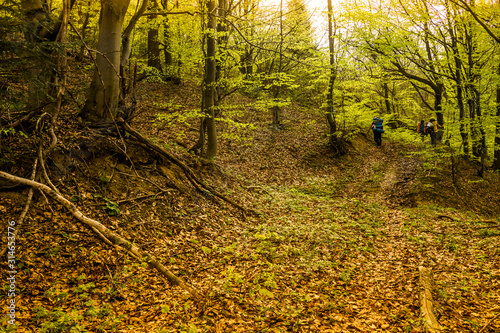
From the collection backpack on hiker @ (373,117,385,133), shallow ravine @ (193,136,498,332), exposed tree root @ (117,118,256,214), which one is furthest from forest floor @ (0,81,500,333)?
backpack on hiker @ (373,117,385,133)

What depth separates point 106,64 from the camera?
6.73 m

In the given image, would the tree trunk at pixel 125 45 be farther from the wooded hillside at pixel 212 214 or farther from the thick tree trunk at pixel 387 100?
the thick tree trunk at pixel 387 100

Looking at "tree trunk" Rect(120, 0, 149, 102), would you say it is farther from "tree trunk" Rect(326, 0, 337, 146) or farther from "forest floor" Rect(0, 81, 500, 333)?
"tree trunk" Rect(326, 0, 337, 146)

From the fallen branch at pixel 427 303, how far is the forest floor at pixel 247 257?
11 centimetres

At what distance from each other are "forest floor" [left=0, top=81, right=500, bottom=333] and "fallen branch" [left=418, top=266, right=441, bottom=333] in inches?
4.4

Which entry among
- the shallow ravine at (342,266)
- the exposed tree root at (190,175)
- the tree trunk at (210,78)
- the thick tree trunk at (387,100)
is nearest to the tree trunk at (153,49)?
the tree trunk at (210,78)

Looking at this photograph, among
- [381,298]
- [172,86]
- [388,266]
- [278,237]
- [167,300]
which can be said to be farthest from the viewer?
[172,86]

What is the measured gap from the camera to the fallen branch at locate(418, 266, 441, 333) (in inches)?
153

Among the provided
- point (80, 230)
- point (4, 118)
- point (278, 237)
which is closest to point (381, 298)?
point (278, 237)

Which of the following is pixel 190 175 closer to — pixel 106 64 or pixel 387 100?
pixel 106 64

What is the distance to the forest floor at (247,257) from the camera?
3.82 metres

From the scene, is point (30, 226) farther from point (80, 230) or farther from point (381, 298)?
point (381, 298)

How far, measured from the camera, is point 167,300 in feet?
13.4

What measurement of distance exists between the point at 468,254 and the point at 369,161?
36.5 ft
